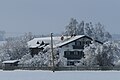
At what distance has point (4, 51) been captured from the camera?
6706cm

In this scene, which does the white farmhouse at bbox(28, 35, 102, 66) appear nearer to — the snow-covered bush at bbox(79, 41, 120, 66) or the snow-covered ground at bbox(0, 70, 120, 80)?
the snow-covered bush at bbox(79, 41, 120, 66)

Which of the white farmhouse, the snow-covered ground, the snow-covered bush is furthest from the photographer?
the white farmhouse

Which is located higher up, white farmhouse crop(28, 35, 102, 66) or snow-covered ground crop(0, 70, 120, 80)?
white farmhouse crop(28, 35, 102, 66)

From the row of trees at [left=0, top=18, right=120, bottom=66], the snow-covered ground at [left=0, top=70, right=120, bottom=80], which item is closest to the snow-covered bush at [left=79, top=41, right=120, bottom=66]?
the row of trees at [left=0, top=18, right=120, bottom=66]

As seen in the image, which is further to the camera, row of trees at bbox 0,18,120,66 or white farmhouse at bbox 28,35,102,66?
white farmhouse at bbox 28,35,102,66

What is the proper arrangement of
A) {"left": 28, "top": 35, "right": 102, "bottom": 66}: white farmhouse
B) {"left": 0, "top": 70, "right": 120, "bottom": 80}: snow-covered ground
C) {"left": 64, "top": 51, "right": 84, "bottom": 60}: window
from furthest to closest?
{"left": 64, "top": 51, "right": 84, "bottom": 60}: window → {"left": 28, "top": 35, "right": 102, "bottom": 66}: white farmhouse → {"left": 0, "top": 70, "right": 120, "bottom": 80}: snow-covered ground

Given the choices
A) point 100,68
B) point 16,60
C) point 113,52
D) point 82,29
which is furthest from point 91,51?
point 82,29

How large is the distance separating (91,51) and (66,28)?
38381 mm

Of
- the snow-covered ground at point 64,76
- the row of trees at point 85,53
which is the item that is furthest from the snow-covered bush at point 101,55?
the snow-covered ground at point 64,76

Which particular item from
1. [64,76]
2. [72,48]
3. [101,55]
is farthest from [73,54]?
[64,76]

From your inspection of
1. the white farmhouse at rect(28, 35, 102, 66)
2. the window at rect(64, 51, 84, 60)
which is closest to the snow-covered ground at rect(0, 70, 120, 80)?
the white farmhouse at rect(28, 35, 102, 66)

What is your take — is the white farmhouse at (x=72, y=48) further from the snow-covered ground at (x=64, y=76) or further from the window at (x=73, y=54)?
the snow-covered ground at (x=64, y=76)

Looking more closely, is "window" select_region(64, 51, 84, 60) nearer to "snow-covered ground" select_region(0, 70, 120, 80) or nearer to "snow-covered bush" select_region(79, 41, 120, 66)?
"snow-covered bush" select_region(79, 41, 120, 66)

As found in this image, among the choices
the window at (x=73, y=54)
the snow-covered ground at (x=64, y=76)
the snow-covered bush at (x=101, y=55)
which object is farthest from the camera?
the window at (x=73, y=54)
